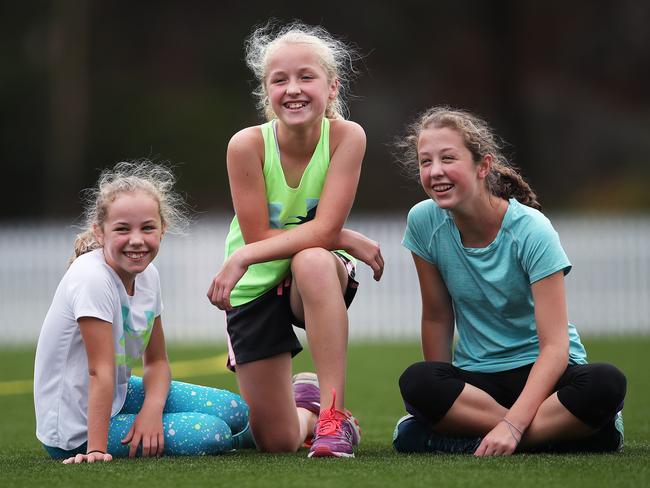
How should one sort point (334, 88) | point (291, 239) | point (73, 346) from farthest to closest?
point (334, 88) < point (291, 239) < point (73, 346)

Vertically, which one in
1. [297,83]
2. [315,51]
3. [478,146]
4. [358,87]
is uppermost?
[358,87]

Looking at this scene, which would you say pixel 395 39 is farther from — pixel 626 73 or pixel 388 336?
pixel 388 336

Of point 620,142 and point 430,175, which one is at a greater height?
point 620,142

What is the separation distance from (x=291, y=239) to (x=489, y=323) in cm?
72

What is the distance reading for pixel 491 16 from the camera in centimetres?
2009

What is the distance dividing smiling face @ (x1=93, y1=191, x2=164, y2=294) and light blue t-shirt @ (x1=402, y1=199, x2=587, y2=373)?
2.92ft

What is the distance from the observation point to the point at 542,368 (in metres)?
3.49

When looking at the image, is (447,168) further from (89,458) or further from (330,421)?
(89,458)

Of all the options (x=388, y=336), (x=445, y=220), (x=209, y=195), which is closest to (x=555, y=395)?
(x=445, y=220)

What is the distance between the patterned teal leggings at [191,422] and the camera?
12.3ft

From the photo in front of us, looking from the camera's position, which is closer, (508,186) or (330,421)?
(330,421)

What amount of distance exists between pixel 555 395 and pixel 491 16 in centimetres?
1735

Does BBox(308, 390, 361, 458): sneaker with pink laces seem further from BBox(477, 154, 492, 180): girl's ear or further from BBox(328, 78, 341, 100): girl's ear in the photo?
BBox(328, 78, 341, 100): girl's ear

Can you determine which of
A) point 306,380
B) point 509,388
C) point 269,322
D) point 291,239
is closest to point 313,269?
point 291,239
